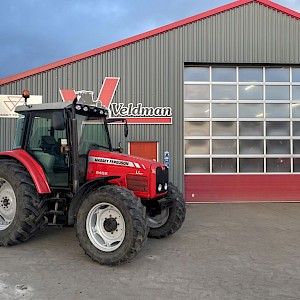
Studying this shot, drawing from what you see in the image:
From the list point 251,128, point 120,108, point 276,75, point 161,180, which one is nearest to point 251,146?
point 251,128

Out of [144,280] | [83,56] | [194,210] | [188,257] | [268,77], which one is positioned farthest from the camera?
[268,77]

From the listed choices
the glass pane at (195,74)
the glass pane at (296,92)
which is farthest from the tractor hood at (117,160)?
the glass pane at (296,92)

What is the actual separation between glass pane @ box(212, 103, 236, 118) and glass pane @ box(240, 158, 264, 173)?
1649 mm

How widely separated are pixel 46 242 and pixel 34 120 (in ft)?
7.49

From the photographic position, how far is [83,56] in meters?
10.6

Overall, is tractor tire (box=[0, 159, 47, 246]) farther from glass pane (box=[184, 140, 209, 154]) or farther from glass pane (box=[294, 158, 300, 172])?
glass pane (box=[294, 158, 300, 172])

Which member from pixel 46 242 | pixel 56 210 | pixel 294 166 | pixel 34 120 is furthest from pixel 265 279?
pixel 294 166

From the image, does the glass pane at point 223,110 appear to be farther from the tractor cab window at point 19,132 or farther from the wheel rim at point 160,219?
the tractor cab window at point 19,132

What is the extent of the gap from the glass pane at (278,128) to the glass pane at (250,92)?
1.04 metres

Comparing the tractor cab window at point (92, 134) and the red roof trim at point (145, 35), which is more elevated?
the red roof trim at point (145, 35)

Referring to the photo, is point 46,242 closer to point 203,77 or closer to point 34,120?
point 34,120

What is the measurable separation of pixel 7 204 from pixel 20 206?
25.7 inches

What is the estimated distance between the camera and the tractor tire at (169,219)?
605 centimetres

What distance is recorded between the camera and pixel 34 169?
554 centimetres
